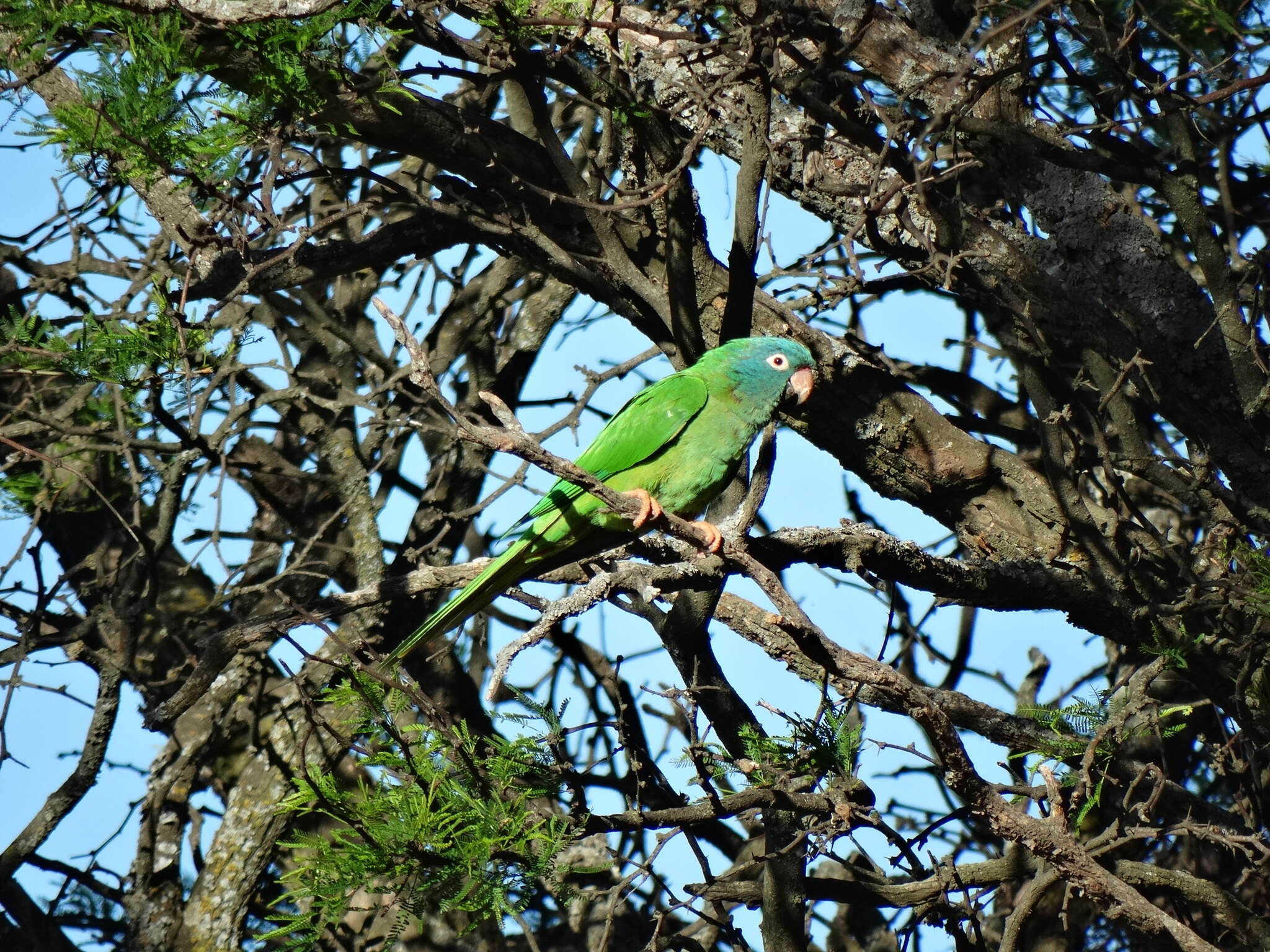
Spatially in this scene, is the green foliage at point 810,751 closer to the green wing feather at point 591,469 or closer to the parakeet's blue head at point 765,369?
the green wing feather at point 591,469

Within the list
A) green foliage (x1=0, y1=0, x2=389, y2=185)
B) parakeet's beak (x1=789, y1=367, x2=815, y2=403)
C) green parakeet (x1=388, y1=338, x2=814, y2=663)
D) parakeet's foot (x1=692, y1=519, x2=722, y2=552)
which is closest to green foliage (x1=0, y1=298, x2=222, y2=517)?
green foliage (x1=0, y1=0, x2=389, y2=185)

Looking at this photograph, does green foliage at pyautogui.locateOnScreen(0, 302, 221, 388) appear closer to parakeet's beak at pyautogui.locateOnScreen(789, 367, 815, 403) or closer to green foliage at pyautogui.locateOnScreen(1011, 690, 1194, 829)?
parakeet's beak at pyautogui.locateOnScreen(789, 367, 815, 403)

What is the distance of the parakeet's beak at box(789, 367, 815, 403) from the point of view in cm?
436

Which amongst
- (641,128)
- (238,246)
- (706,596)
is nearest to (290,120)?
(238,246)

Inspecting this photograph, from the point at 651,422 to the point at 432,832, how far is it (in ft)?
6.31

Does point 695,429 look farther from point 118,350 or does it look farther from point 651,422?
point 118,350

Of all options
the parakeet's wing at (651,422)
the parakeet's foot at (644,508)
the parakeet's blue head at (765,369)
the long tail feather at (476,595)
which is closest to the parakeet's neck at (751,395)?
the parakeet's blue head at (765,369)

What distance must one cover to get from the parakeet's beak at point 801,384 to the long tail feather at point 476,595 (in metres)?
1.33

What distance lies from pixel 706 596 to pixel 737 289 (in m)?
1.22

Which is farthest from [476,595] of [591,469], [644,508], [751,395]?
[751,395]

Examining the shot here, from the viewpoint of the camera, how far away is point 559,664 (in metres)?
6.00

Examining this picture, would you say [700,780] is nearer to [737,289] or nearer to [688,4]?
[737,289]

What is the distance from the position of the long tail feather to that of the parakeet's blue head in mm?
1151

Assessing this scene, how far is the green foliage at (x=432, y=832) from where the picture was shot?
306 centimetres
